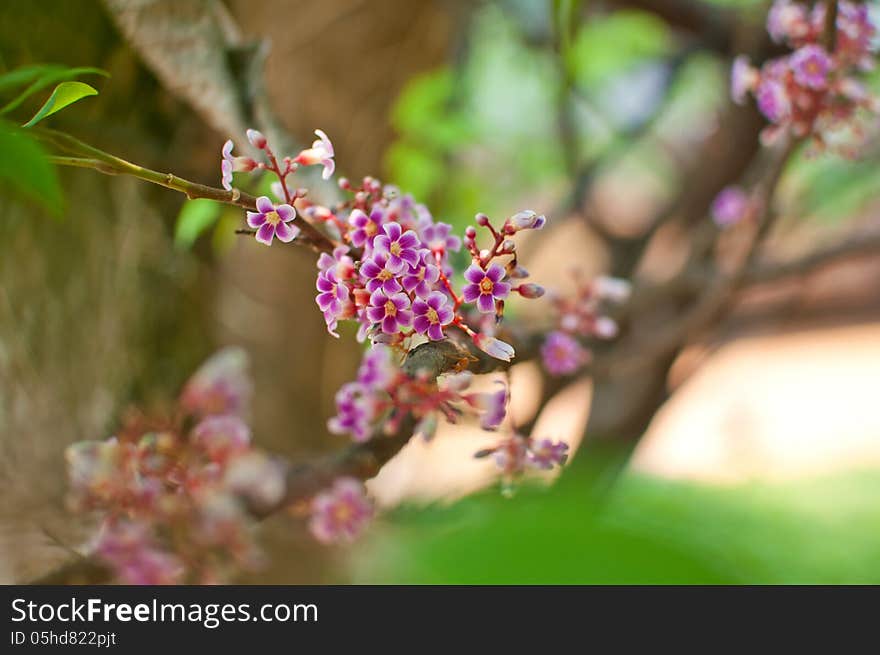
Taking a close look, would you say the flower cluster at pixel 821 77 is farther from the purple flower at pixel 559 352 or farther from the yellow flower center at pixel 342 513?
the yellow flower center at pixel 342 513

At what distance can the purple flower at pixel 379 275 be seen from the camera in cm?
48

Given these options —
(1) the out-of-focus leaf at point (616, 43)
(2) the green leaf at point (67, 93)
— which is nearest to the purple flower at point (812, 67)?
(2) the green leaf at point (67, 93)

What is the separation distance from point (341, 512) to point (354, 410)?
0.76 ft

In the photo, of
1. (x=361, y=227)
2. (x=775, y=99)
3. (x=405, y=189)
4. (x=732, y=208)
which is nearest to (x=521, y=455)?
(x=361, y=227)

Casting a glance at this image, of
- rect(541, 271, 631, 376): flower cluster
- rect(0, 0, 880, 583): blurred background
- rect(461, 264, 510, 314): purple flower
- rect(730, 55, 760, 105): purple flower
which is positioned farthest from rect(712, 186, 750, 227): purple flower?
rect(461, 264, 510, 314): purple flower

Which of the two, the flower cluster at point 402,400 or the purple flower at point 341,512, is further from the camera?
the purple flower at point 341,512

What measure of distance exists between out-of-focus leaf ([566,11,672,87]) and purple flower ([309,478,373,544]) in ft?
4.16

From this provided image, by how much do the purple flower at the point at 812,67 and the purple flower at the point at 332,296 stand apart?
549 mm

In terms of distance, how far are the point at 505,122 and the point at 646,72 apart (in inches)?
27.0

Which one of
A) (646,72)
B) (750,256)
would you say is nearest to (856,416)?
(646,72)

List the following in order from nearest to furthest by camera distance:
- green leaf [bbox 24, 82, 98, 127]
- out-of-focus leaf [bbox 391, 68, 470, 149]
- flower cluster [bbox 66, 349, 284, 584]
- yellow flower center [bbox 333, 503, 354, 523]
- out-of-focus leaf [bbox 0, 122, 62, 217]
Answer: out-of-focus leaf [bbox 0, 122, 62, 217] → green leaf [bbox 24, 82, 98, 127] → flower cluster [bbox 66, 349, 284, 584] → yellow flower center [bbox 333, 503, 354, 523] → out-of-focus leaf [bbox 391, 68, 470, 149]

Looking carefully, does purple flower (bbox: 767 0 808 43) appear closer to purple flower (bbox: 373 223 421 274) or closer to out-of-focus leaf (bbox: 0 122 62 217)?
purple flower (bbox: 373 223 421 274)

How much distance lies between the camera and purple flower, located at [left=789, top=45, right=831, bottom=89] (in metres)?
0.78
